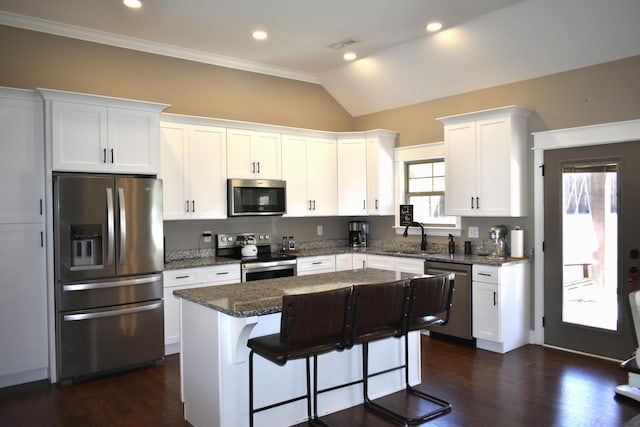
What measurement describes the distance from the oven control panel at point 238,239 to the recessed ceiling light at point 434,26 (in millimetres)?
3118

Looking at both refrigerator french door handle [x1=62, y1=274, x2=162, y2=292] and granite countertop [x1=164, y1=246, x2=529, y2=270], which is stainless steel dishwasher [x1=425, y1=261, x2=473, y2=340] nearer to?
granite countertop [x1=164, y1=246, x2=529, y2=270]

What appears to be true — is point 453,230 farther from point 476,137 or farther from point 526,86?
point 526,86

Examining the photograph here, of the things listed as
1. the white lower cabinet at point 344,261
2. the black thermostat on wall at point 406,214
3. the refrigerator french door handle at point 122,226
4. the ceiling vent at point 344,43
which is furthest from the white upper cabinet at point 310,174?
the refrigerator french door handle at point 122,226

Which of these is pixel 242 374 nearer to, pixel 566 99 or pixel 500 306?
pixel 500 306

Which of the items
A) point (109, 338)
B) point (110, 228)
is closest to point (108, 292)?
point (109, 338)

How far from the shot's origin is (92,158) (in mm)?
4203

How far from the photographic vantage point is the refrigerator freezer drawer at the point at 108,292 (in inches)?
157

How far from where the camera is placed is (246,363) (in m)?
2.85

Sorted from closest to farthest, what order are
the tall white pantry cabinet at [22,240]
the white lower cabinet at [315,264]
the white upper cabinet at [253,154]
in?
the tall white pantry cabinet at [22,240], the white upper cabinet at [253,154], the white lower cabinet at [315,264]

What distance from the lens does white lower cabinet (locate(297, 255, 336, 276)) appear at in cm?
571

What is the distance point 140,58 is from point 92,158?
1.54 m

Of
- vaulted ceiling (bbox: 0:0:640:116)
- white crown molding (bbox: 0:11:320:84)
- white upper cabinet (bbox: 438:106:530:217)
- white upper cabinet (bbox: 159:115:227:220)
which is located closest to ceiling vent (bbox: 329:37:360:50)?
vaulted ceiling (bbox: 0:0:640:116)

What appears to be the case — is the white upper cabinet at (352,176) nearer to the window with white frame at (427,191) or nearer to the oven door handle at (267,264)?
the window with white frame at (427,191)

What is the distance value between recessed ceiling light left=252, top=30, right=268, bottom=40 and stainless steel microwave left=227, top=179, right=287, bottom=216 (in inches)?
62.3
